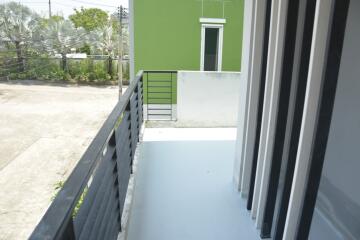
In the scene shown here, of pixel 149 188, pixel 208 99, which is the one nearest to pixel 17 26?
pixel 208 99

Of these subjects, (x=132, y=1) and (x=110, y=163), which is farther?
(x=132, y=1)

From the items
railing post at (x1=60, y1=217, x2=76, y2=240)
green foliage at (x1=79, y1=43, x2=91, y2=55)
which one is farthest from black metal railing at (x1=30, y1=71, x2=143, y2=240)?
green foliage at (x1=79, y1=43, x2=91, y2=55)

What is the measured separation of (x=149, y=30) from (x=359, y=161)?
587 centimetres

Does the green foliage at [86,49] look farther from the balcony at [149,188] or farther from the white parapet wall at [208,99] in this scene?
the balcony at [149,188]

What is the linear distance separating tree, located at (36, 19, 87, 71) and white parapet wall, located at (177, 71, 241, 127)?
45.0ft

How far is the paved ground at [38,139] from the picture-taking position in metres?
Result: 5.28

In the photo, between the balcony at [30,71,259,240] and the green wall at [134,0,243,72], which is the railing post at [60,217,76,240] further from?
the green wall at [134,0,243,72]

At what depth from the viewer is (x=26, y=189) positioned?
19.0ft

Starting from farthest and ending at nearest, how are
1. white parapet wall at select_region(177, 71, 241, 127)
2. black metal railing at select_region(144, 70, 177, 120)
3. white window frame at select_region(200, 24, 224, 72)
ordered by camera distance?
white window frame at select_region(200, 24, 224, 72) → black metal railing at select_region(144, 70, 177, 120) → white parapet wall at select_region(177, 71, 241, 127)

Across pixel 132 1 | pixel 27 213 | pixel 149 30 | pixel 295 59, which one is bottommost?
pixel 27 213

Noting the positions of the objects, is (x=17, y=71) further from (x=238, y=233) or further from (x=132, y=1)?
(x=238, y=233)

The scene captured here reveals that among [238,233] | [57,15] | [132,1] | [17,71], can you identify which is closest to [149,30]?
[132,1]

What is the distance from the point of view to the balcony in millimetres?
929

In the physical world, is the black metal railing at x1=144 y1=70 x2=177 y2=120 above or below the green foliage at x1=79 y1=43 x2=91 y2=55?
below
